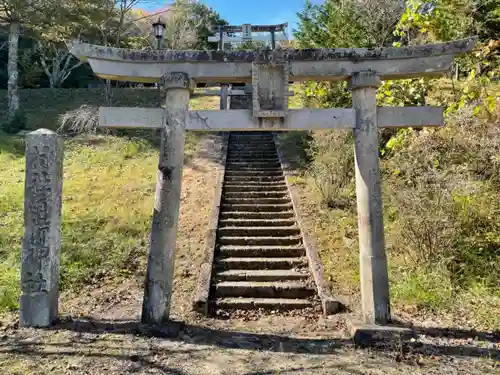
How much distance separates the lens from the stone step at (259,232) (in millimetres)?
8570

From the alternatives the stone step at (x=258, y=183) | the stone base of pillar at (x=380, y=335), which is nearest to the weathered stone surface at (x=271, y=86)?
the stone base of pillar at (x=380, y=335)

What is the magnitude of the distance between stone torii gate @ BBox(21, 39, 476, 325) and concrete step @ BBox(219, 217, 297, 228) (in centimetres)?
373

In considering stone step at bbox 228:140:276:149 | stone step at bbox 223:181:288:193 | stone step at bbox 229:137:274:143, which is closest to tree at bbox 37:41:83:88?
stone step at bbox 229:137:274:143

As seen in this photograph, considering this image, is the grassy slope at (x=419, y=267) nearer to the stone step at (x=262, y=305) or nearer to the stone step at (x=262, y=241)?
the stone step at (x=262, y=241)

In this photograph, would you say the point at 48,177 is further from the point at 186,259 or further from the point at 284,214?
the point at 284,214

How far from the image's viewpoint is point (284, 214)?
9406 millimetres

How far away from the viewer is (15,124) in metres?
15.9

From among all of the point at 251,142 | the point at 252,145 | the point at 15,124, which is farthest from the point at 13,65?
the point at 252,145

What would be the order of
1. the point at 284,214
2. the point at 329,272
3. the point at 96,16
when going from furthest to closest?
1. the point at 96,16
2. the point at 284,214
3. the point at 329,272

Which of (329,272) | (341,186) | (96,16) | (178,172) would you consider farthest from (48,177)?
(96,16)

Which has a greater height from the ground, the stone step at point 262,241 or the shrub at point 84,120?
the shrub at point 84,120

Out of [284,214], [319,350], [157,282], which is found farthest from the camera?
[284,214]

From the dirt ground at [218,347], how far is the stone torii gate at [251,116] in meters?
0.47

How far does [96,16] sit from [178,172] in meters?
14.7
